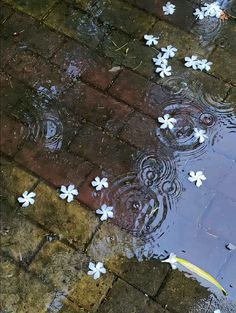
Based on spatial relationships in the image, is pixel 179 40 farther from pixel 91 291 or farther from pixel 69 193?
pixel 91 291

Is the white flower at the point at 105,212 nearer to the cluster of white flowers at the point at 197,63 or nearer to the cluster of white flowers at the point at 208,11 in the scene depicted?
the cluster of white flowers at the point at 197,63

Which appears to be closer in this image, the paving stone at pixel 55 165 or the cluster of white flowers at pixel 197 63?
the paving stone at pixel 55 165

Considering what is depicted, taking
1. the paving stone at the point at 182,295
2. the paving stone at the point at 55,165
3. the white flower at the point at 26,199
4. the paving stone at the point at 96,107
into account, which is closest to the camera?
the paving stone at the point at 182,295

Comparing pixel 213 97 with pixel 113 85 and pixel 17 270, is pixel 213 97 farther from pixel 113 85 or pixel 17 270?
pixel 17 270

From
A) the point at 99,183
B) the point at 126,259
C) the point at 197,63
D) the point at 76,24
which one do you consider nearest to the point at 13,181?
the point at 99,183

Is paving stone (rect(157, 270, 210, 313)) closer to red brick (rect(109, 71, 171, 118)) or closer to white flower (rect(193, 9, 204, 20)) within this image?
red brick (rect(109, 71, 171, 118))

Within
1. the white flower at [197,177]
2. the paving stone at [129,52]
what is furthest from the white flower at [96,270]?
the paving stone at [129,52]

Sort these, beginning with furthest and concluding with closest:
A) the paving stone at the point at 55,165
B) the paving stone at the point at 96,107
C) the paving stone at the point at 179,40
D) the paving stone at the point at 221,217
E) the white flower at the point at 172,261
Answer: the paving stone at the point at 179,40 → the paving stone at the point at 96,107 → the paving stone at the point at 55,165 → the paving stone at the point at 221,217 → the white flower at the point at 172,261
